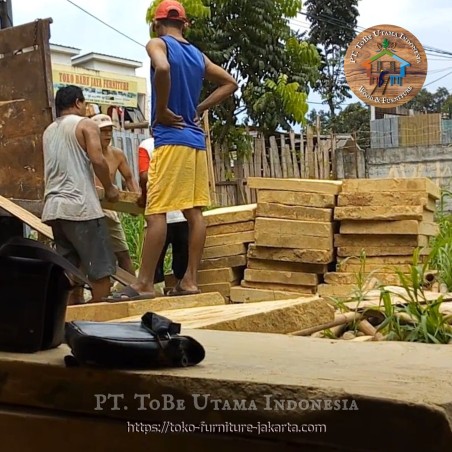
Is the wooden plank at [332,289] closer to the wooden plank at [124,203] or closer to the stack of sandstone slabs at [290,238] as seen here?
the stack of sandstone slabs at [290,238]

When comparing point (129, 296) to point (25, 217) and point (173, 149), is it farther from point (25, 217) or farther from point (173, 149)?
point (25, 217)

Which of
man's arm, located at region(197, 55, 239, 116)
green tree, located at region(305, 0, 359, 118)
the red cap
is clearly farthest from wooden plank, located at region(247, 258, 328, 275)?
green tree, located at region(305, 0, 359, 118)

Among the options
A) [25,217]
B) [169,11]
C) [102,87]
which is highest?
[102,87]

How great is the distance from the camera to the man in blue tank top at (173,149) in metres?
4.27

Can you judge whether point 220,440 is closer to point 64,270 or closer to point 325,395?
point 325,395

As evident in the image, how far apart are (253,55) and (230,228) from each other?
799cm

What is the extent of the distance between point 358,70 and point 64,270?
13.6 metres

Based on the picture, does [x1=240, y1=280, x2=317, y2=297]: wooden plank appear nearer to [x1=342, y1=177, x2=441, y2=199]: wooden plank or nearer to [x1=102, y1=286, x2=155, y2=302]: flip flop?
[x1=342, y1=177, x2=441, y2=199]: wooden plank

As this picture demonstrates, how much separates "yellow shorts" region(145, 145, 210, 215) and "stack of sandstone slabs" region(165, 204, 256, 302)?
1658mm

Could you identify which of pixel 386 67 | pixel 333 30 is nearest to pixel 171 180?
pixel 386 67

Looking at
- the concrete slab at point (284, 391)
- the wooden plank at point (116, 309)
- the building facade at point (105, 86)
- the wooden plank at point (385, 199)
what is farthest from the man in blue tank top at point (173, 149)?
the building facade at point (105, 86)

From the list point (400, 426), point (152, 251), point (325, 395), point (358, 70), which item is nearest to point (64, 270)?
point (325, 395)

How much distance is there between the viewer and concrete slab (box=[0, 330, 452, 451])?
116 cm

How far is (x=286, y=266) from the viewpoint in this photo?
19.4 ft
